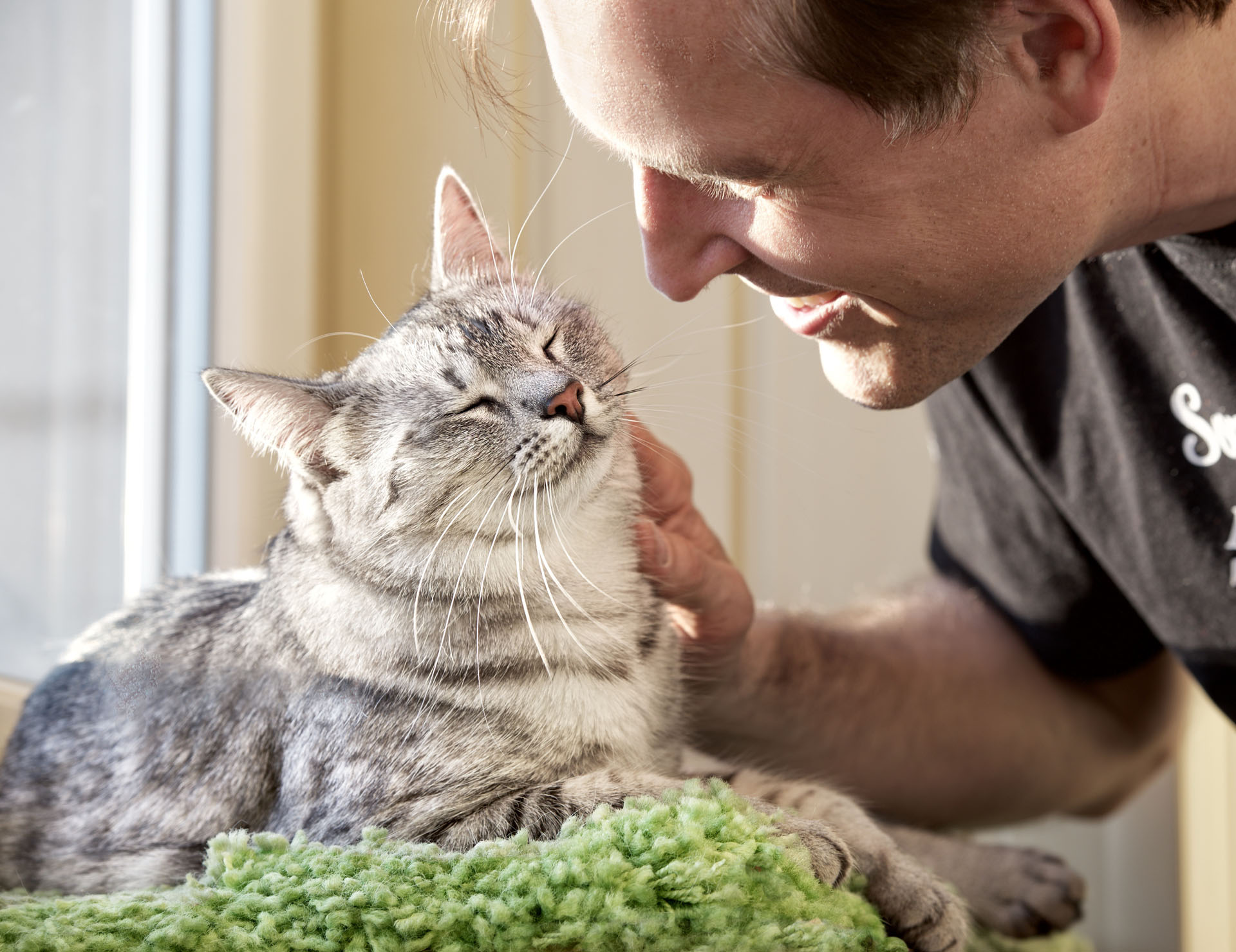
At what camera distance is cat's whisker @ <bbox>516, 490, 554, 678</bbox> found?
75 centimetres

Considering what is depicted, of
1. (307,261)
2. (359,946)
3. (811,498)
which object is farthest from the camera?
(811,498)

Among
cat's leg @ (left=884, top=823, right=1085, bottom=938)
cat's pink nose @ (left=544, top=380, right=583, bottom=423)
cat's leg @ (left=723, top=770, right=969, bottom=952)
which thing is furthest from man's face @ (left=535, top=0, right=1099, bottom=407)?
cat's leg @ (left=884, top=823, right=1085, bottom=938)

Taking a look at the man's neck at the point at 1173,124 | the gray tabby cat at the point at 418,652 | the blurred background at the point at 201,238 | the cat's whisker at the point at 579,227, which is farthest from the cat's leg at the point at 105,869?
the man's neck at the point at 1173,124

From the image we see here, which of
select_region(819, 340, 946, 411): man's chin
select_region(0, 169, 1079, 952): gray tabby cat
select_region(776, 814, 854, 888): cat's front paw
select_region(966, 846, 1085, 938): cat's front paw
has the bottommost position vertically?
select_region(966, 846, 1085, 938): cat's front paw

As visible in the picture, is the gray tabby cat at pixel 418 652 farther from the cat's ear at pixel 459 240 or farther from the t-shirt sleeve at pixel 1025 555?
the t-shirt sleeve at pixel 1025 555

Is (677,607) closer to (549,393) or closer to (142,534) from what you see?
(549,393)

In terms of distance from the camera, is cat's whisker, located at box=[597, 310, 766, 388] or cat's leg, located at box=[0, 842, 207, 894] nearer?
cat's leg, located at box=[0, 842, 207, 894]

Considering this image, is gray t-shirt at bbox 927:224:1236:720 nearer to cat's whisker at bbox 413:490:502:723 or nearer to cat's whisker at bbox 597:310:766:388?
cat's whisker at bbox 597:310:766:388

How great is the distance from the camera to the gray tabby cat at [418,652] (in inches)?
26.1

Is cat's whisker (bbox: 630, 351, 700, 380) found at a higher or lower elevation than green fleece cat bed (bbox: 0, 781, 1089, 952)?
higher

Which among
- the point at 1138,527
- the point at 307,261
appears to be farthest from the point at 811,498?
the point at 307,261

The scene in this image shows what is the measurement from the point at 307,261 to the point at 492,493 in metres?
0.20

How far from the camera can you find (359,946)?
514mm

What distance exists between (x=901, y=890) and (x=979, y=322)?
0.44 meters
